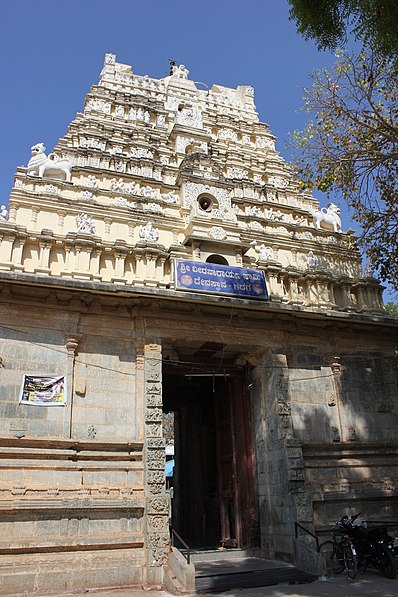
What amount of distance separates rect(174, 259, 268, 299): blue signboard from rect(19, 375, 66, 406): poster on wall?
12.3 feet

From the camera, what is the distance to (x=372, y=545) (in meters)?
11.0

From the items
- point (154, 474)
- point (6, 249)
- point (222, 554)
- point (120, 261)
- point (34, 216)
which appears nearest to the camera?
point (154, 474)

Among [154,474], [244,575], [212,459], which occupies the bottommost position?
[244,575]

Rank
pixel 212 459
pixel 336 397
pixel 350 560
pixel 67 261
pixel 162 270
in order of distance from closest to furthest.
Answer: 1. pixel 350 560
2. pixel 67 261
3. pixel 336 397
4. pixel 162 270
5. pixel 212 459

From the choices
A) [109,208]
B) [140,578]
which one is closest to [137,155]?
[109,208]

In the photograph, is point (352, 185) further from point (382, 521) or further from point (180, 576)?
point (180, 576)

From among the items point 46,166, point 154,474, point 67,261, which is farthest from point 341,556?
point 46,166

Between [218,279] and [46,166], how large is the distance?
6.70 meters

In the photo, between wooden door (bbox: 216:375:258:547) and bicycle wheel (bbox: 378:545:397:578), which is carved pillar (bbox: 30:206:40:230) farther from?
bicycle wheel (bbox: 378:545:397:578)

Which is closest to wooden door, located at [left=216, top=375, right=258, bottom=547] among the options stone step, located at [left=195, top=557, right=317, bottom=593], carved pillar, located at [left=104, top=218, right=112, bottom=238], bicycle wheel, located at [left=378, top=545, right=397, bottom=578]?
stone step, located at [left=195, top=557, right=317, bottom=593]

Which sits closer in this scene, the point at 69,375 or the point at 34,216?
the point at 69,375

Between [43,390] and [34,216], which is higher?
[34,216]

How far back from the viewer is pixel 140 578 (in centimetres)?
1040

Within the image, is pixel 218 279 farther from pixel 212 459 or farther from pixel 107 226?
pixel 212 459
